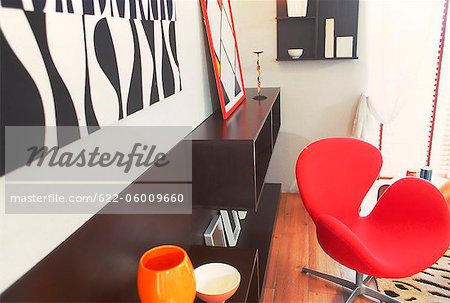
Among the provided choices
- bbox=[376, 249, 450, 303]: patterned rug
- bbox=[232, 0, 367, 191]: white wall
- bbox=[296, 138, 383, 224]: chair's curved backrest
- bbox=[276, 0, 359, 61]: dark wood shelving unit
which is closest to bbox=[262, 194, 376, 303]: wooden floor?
bbox=[376, 249, 450, 303]: patterned rug

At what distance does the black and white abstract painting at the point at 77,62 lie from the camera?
722mm

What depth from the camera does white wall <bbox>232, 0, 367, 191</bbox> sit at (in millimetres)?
3088

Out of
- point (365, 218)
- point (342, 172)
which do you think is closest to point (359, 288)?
point (365, 218)

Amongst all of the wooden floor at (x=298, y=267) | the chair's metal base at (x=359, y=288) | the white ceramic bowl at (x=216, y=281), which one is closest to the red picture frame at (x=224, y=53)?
the white ceramic bowl at (x=216, y=281)

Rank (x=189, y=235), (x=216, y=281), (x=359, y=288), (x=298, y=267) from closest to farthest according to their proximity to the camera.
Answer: (x=216, y=281) < (x=189, y=235) < (x=359, y=288) < (x=298, y=267)

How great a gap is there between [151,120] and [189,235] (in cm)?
61

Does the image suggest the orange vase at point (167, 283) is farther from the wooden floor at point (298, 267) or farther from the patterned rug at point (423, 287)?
the patterned rug at point (423, 287)

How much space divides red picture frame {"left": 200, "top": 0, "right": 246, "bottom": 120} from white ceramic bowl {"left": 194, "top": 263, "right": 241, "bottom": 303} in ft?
2.93

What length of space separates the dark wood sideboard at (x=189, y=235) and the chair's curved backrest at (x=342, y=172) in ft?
1.04

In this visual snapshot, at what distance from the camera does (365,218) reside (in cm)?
219

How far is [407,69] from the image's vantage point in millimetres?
2979

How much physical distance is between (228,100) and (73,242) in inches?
55.0

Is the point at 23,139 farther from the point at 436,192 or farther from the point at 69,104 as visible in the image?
the point at 436,192

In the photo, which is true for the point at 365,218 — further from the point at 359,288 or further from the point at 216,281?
the point at 216,281
